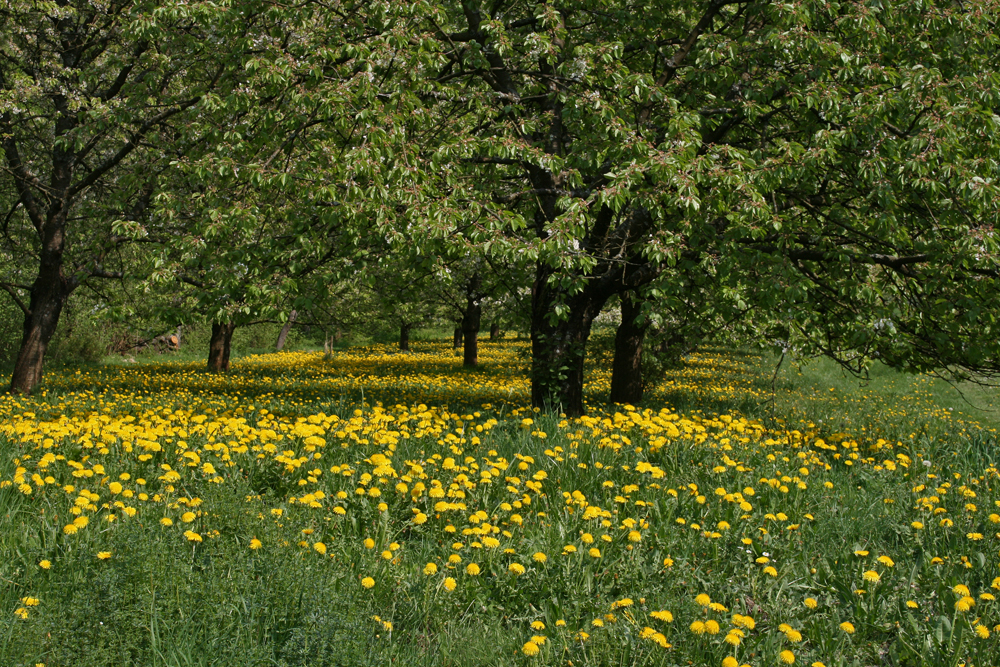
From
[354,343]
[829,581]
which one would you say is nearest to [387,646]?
[829,581]

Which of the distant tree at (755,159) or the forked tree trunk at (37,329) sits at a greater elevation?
the distant tree at (755,159)

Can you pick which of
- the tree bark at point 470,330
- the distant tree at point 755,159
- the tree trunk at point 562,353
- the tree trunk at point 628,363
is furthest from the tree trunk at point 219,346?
the tree trunk at point 562,353

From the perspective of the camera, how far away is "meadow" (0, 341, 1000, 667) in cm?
280

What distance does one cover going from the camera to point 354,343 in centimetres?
3975

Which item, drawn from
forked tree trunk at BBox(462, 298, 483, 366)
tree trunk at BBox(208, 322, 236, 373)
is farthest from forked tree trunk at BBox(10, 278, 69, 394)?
forked tree trunk at BBox(462, 298, 483, 366)

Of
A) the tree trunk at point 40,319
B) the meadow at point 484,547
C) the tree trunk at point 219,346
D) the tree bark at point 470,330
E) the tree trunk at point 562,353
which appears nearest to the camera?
the meadow at point 484,547

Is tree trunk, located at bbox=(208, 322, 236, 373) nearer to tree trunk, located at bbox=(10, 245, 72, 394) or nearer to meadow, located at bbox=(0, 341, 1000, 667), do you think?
tree trunk, located at bbox=(10, 245, 72, 394)

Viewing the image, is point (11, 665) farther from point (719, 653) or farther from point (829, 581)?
point (829, 581)

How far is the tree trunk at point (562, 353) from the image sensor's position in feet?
27.0

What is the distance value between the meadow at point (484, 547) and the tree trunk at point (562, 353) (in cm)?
200

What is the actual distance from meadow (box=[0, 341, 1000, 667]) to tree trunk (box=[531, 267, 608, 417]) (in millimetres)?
2004

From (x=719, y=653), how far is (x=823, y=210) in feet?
22.2

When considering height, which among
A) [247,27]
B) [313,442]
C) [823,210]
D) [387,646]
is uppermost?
[247,27]

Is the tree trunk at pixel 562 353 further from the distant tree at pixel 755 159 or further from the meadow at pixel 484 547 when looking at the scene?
the meadow at pixel 484 547
